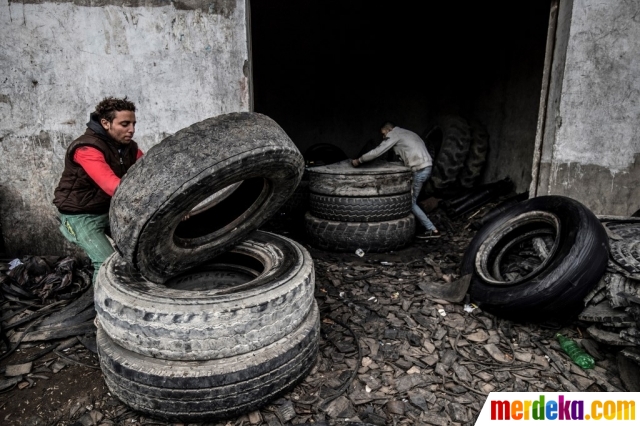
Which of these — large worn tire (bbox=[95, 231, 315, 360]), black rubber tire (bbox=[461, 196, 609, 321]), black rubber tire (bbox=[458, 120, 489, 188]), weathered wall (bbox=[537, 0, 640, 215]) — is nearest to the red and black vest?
large worn tire (bbox=[95, 231, 315, 360])

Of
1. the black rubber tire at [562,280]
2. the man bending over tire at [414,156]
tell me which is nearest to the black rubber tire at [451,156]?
the man bending over tire at [414,156]

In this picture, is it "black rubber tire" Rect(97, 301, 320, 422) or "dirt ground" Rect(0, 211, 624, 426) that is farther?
"dirt ground" Rect(0, 211, 624, 426)

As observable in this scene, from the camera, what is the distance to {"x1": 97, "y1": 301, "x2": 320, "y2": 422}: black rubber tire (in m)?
2.10

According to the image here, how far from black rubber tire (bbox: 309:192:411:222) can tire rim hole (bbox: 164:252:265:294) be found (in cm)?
178

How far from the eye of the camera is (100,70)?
12.8 feet

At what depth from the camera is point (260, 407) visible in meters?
2.30

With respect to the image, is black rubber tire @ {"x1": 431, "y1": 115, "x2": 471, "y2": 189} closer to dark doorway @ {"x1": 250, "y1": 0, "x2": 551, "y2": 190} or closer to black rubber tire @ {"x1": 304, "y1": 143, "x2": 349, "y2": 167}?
dark doorway @ {"x1": 250, "y1": 0, "x2": 551, "y2": 190}

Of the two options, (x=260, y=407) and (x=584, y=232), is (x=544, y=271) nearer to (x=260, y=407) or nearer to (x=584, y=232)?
(x=584, y=232)

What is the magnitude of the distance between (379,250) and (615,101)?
123 inches

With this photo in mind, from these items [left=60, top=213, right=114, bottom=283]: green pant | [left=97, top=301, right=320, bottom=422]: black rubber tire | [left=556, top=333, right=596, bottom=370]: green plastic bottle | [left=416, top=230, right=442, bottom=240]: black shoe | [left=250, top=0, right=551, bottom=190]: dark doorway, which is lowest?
[left=416, top=230, right=442, bottom=240]: black shoe

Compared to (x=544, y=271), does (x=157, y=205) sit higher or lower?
higher

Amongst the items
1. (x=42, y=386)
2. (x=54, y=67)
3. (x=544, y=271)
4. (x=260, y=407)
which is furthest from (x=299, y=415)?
(x=54, y=67)

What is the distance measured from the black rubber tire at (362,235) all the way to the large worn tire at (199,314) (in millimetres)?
2250

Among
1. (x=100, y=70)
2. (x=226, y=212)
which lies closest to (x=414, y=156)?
(x=226, y=212)
